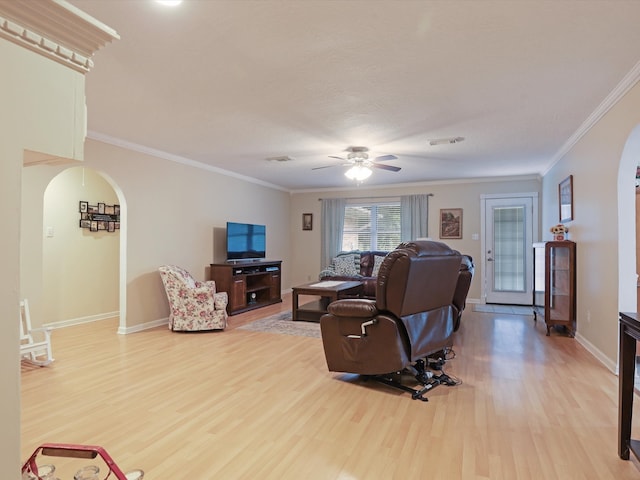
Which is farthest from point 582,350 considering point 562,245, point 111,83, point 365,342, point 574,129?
point 111,83

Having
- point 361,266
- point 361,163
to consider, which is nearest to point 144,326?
point 361,163

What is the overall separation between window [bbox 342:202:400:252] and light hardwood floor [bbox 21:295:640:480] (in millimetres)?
4208

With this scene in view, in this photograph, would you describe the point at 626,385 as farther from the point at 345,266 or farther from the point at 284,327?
the point at 345,266

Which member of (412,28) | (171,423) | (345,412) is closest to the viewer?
(412,28)

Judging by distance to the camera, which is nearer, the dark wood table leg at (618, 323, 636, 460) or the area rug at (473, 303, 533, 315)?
the dark wood table leg at (618, 323, 636, 460)

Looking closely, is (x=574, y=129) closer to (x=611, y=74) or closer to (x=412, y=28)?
(x=611, y=74)

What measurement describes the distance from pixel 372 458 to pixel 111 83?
10.9ft

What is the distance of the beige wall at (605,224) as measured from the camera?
322 centimetres

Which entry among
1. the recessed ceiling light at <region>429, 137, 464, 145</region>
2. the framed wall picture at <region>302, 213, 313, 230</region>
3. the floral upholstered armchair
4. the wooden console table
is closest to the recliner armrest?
the wooden console table

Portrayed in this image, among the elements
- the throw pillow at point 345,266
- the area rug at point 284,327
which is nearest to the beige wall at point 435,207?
the throw pillow at point 345,266

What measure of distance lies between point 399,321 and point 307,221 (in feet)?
20.2

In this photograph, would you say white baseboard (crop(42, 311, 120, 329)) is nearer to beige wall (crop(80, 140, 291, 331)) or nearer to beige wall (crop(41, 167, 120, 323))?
beige wall (crop(41, 167, 120, 323))

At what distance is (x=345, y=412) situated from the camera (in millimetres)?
2547

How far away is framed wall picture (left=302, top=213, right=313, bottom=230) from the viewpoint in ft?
28.8
